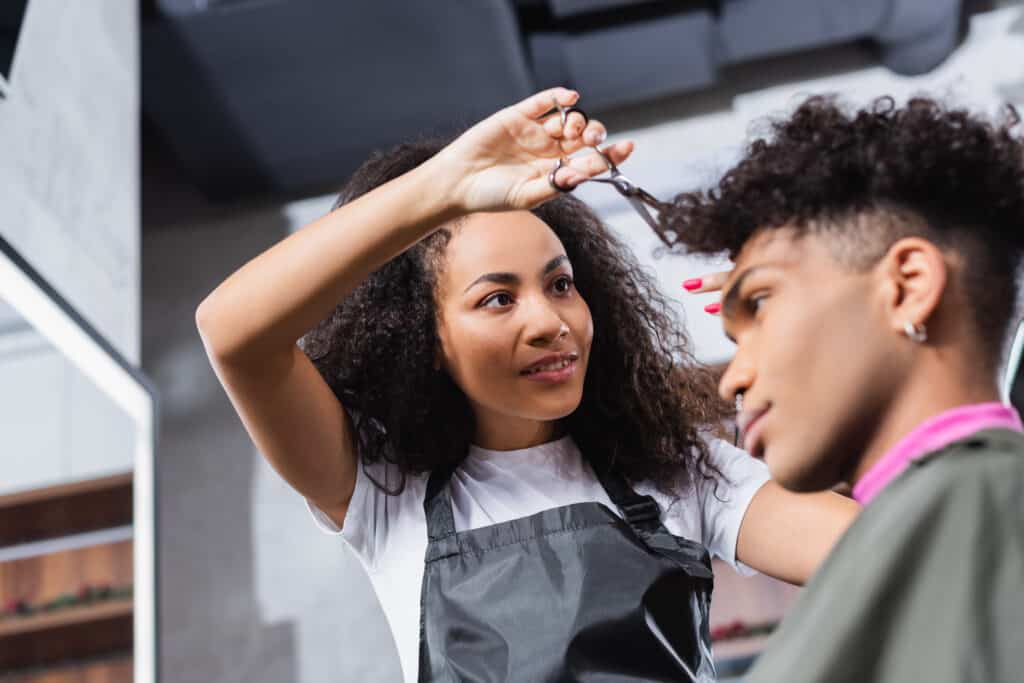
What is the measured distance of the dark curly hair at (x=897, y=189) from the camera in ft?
3.08

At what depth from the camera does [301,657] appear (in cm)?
370

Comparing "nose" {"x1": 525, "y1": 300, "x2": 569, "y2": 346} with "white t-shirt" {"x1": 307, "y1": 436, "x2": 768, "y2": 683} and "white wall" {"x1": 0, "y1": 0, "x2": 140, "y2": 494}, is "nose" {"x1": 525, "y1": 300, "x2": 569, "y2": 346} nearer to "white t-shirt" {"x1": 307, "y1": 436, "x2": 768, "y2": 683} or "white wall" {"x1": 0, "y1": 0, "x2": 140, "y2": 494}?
"white t-shirt" {"x1": 307, "y1": 436, "x2": 768, "y2": 683}

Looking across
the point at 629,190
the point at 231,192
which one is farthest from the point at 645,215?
the point at 231,192

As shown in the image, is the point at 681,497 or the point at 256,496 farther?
the point at 256,496

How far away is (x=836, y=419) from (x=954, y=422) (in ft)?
0.26

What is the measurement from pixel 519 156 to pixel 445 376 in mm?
366

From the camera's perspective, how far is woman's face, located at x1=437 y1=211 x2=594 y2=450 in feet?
4.48

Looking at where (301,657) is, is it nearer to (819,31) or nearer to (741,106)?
(741,106)

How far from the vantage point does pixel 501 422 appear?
1456mm

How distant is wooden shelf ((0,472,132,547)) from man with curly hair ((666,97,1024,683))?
6.34 feet

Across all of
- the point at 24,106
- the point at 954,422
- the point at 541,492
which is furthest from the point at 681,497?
the point at 24,106

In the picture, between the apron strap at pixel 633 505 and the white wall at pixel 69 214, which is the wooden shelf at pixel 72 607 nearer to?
the white wall at pixel 69 214

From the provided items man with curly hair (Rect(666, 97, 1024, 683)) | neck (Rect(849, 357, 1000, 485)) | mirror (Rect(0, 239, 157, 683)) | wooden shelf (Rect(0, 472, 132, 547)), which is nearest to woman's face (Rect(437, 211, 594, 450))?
man with curly hair (Rect(666, 97, 1024, 683))

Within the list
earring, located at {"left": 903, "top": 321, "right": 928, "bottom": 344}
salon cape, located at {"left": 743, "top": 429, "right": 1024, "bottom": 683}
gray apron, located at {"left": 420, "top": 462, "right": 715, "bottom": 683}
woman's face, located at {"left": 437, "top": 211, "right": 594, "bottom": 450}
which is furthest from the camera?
woman's face, located at {"left": 437, "top": 211, "right": 594, "bottom": 450}
